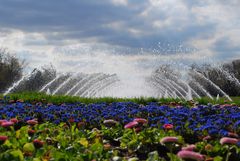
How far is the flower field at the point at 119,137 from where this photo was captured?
194 inches

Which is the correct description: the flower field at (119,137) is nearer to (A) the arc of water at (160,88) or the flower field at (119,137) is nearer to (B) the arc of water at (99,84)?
(B) the arc of water at (99,84)

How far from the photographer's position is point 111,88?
1329 inches

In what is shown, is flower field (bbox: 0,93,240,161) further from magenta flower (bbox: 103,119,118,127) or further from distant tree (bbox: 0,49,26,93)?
distant tree (bbox: 0,49,26,93)

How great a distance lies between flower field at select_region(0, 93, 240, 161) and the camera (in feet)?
16.2

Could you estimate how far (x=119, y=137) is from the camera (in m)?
7.08

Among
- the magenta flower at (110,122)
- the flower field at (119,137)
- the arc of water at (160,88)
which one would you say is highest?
the arc of water at (160,88)

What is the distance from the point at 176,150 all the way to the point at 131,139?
67 cm

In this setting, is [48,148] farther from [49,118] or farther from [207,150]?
[49,118]

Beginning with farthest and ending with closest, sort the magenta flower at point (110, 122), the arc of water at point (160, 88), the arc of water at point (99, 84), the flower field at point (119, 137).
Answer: the arc of water at point (160, 88), the arc of water at point (99, 84), the magenta flower at point (110, 122), the flower field at point (119, 137)

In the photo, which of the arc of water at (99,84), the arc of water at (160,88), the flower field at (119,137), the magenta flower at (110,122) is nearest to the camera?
the flower field at (119,137)

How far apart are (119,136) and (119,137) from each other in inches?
4.6

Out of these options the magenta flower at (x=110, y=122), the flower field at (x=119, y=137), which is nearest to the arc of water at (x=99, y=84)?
the flower field at (x=119, y=137)

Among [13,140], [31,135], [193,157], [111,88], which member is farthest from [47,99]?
[111,88]

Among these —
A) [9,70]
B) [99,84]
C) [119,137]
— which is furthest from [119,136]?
[9,70]
